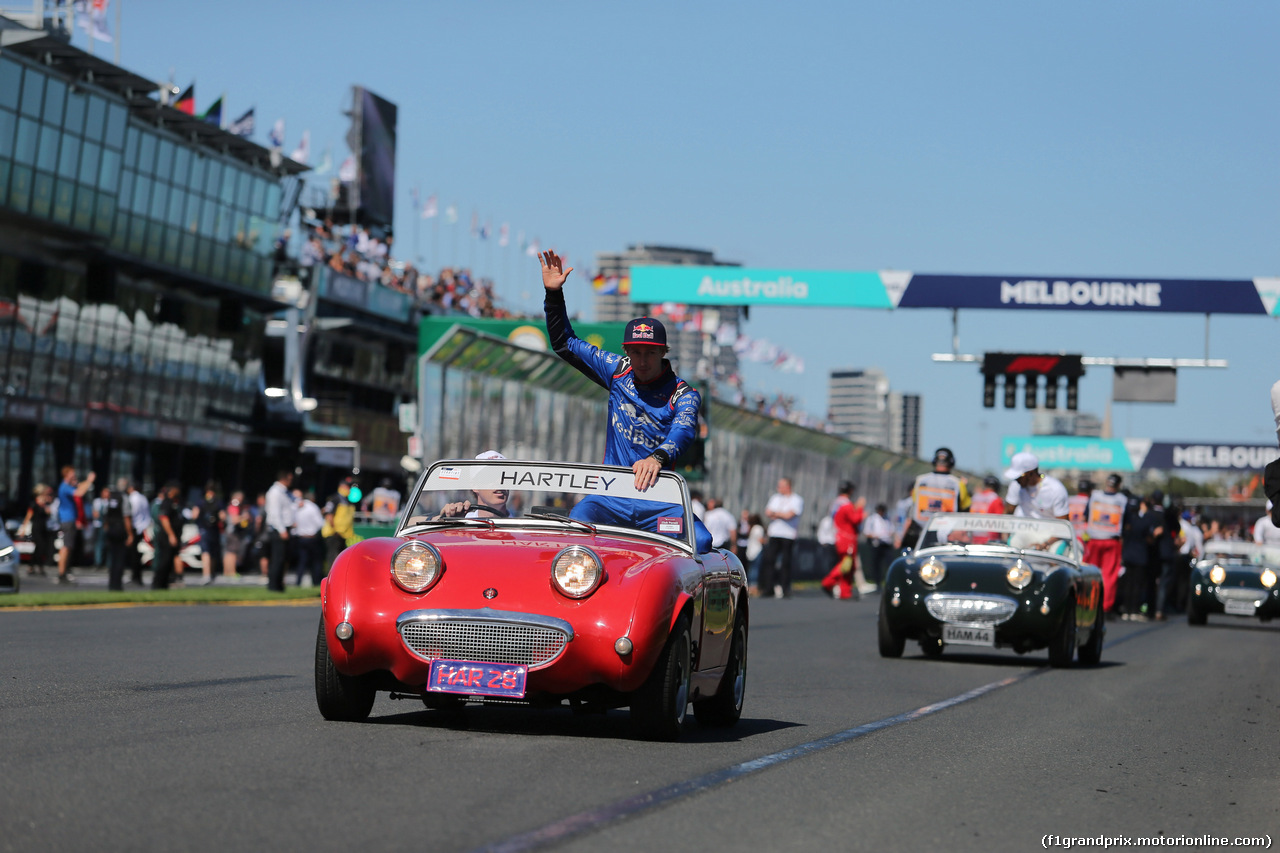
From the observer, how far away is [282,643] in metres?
14.1

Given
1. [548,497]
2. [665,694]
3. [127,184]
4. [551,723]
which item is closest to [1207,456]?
[127,184]

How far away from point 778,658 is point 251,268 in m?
44.8

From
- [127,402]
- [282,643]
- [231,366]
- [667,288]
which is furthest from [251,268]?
[282,643]

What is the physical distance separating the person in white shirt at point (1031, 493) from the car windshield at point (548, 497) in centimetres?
849

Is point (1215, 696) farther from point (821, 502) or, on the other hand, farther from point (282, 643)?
point (821, 502)

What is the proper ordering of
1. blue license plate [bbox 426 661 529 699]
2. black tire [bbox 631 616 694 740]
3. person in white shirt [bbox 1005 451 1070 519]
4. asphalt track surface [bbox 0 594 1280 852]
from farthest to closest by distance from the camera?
person in white shirt [bbox 1005 451 1070 519], black tire [bbox 631 616 694 740], blue license plate [bbox 426 661 529 699], asphalt track surface [bbox 0 594 1280 852]

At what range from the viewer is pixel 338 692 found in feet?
25.2

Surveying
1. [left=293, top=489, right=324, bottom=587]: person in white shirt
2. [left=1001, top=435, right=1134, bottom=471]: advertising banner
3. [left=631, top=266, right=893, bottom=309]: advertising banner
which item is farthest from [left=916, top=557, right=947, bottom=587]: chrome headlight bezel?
[left=1001, top=435, right=1134, bottom=471]: advertising banner

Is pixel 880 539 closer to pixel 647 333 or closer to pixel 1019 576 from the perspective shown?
pixel 1019 576

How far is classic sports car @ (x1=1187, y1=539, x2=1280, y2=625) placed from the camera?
83.2 feet

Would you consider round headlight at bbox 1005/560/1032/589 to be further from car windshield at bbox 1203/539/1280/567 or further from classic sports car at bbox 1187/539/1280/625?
car windshield at bbox 1203/539/1280/567

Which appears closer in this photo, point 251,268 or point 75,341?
point 75,341

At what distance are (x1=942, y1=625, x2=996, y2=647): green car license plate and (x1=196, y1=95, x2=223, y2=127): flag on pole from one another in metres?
42.1

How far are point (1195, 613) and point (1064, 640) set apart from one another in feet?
41.5
